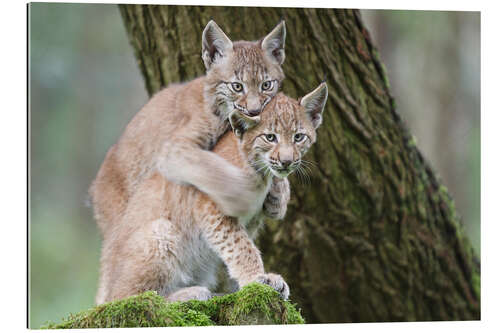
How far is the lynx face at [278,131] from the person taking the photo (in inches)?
190

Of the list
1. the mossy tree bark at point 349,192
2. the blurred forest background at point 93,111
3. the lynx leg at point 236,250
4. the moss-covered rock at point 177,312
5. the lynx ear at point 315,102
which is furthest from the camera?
the mossy tree bark at point 349,192

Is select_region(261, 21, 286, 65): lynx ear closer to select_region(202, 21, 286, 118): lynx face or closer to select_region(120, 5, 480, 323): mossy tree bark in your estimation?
select_region(202, 21, 286, 118): lynx face

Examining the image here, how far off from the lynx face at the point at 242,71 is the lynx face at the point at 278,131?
9cm

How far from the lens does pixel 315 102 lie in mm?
4938

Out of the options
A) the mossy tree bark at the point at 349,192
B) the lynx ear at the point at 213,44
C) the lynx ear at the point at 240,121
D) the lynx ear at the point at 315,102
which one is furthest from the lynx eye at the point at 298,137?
the mossy tree bark at the point at 349,192

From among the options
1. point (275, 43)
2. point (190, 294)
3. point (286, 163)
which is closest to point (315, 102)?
point (286, 163)

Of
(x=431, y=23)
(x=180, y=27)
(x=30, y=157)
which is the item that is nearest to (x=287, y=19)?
(x=180, y=27)

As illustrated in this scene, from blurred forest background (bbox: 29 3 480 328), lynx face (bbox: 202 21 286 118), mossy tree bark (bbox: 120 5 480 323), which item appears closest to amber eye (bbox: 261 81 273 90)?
lynx face (bbox: 202 21 286 118)

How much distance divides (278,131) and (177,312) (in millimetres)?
1431

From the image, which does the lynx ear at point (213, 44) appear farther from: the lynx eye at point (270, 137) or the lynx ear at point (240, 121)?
the lynx eye at point (270, 137)

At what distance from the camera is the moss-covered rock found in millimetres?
4516

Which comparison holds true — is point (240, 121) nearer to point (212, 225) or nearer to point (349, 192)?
point (212, 225)

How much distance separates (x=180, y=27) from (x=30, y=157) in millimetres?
1765

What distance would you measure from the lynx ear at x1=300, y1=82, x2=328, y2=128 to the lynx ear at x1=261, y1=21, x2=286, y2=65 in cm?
49
